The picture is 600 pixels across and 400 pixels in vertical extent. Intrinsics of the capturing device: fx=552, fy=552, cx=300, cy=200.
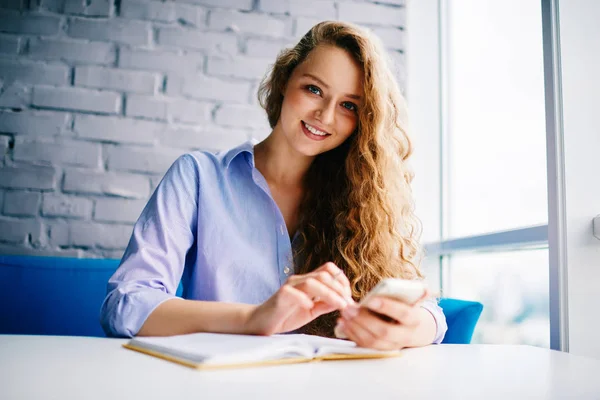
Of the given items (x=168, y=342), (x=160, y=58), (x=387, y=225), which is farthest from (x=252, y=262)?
(x=160, y=58)

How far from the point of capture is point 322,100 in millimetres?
1439

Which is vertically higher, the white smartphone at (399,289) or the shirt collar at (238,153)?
the shirt collar at (238,153)

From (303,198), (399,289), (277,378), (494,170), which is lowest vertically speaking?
(277,378)

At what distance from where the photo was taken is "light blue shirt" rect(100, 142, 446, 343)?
122 cm

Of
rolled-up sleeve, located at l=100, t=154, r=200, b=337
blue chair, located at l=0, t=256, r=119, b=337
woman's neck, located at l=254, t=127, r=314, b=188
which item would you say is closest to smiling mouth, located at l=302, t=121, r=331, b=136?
woman's neck, located at l=254, t=127, r=314, b=188

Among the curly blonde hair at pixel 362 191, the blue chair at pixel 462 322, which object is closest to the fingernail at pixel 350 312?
the curly blonde hair at pixel 362 191

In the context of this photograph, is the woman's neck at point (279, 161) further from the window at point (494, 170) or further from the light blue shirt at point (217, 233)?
the window at point (494, 170)

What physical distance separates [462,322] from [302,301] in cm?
72

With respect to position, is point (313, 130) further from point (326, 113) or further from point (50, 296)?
point (50, 296)

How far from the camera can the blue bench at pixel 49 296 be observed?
1717mm

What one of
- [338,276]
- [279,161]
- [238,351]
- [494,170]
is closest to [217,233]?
[279,161]

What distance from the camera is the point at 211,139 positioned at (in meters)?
2.01

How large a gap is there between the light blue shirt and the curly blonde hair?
0.37ft

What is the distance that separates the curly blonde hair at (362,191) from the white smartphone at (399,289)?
53 centimetres
